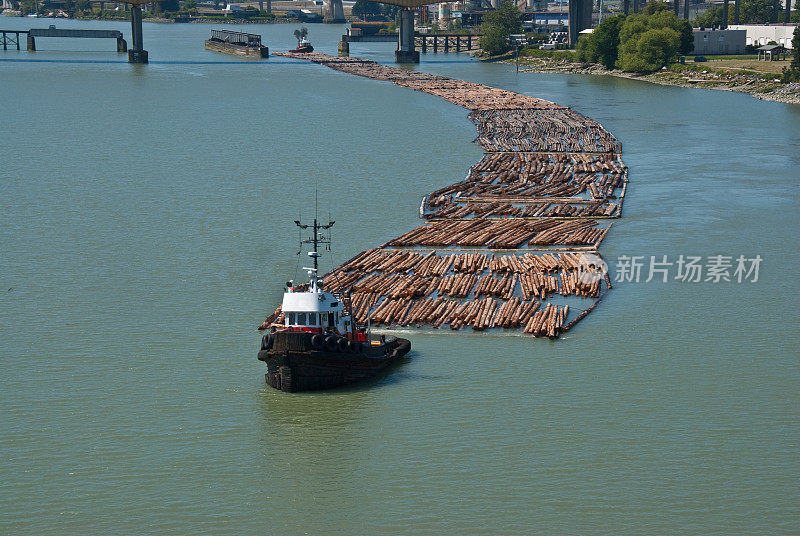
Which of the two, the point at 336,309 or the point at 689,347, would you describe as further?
the point at 689,347

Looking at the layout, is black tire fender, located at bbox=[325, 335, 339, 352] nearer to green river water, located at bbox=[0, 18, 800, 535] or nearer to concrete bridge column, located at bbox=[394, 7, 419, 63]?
green river water, located at bbox=[0, 18, 800, 535]

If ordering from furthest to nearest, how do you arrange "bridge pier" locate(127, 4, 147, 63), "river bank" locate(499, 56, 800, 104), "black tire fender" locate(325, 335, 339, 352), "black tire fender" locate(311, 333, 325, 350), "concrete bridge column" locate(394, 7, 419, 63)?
"concrete bridge column" locate(394, 7, 419, 63) < "bridge pier" locate(127, 4, 147, 63) < "river bank" locate(499, 56, 800, 104) < "black tire fender" locate(325, 335, 339, 352) < "black tire fender" locate(311, 333, 325, 350)

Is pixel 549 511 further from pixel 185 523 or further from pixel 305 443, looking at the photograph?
pixel 185 523

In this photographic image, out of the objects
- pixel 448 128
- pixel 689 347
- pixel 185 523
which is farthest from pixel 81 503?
A: pixel 448 128

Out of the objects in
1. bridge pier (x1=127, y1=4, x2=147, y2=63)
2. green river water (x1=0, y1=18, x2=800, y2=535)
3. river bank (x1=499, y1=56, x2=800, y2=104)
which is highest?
bridge pier (x1=127, y1=4, x2=147, y2=63)

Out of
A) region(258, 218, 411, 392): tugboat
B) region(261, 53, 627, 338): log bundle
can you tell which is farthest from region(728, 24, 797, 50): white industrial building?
region(258, 218, 411, 392): tugboat

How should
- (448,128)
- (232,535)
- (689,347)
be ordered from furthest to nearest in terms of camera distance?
(448,128) → (689,347) → (232,535)
